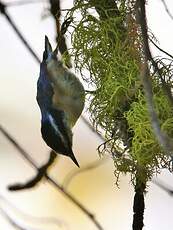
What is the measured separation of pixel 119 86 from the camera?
448 millimetres

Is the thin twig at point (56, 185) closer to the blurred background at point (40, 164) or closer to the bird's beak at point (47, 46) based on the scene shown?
the blurred background at point (40, 164)

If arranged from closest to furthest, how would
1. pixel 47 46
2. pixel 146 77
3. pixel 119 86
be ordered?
pixel 146 77 < pixel 119 86 < pixel 47 46

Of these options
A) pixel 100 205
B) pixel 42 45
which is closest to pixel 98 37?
pixel 42 45

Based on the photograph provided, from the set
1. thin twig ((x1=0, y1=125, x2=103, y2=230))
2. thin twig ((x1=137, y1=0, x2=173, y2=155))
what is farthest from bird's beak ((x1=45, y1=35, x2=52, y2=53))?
thin twig ((x1=137, y1=0, x2=173, y2=155))

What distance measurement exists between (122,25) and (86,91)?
3.4 inches

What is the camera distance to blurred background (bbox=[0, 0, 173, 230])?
0.60 m

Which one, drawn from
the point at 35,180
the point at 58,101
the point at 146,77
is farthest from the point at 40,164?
the point at 146,77

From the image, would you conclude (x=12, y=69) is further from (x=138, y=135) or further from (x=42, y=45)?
(x=138, y=135)

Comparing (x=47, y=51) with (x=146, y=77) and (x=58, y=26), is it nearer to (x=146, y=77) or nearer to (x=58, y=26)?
(x=58, y=26)

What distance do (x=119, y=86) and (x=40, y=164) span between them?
204 millimetres

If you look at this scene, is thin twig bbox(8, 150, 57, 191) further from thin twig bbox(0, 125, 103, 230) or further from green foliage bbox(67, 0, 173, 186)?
green foliage bbox(67, 0, 173, 186)

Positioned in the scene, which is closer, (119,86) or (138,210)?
(119,86)

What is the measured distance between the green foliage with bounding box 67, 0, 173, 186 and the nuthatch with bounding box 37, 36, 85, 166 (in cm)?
2

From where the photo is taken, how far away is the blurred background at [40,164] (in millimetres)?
599
